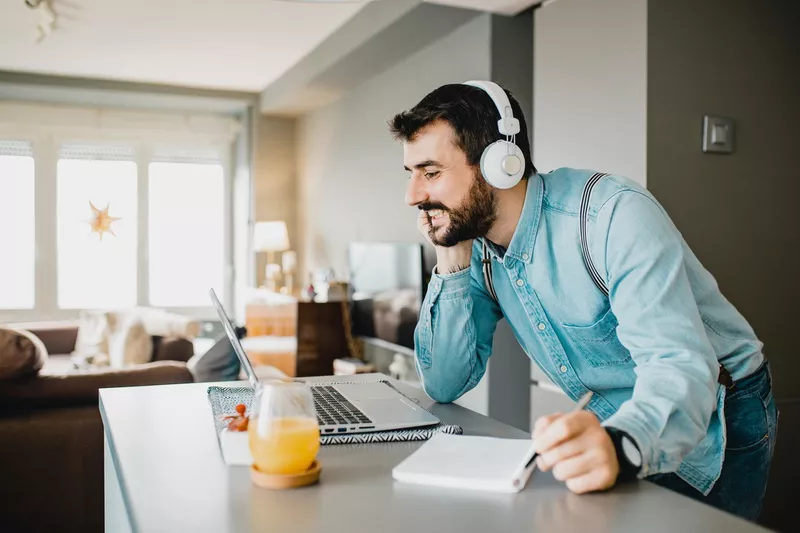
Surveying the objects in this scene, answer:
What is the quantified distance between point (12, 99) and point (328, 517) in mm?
7060

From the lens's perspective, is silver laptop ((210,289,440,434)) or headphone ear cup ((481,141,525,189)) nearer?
silver laptop ((210,289,440,434))

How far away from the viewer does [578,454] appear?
0.84 metres

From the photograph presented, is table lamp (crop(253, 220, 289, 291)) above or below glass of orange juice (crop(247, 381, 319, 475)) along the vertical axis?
above

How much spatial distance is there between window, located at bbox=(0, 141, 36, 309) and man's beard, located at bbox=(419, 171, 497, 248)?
6435mm

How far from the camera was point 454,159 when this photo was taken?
1.34 meters

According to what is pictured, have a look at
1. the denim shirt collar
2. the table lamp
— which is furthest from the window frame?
the denim shirt collar

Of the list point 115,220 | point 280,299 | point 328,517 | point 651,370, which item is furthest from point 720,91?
point 115,220

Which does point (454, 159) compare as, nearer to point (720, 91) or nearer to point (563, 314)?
point (563, 314)

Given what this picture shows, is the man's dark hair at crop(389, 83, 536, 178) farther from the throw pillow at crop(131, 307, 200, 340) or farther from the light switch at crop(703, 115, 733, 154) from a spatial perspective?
the throw pillow at crop(131, 307, 200, 340)

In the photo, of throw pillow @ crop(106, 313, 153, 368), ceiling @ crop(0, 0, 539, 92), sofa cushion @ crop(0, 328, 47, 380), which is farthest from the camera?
ceiling @ crop(0, 0, 539, 92)

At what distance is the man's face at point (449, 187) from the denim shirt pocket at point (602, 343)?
0.83 ft

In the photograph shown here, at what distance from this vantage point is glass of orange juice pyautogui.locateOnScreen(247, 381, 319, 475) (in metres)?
0.86

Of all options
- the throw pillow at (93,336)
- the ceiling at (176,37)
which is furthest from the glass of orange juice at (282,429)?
the throw pillow at (93,336)

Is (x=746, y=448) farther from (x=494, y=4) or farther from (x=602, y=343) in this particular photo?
(x=494, y=4)
